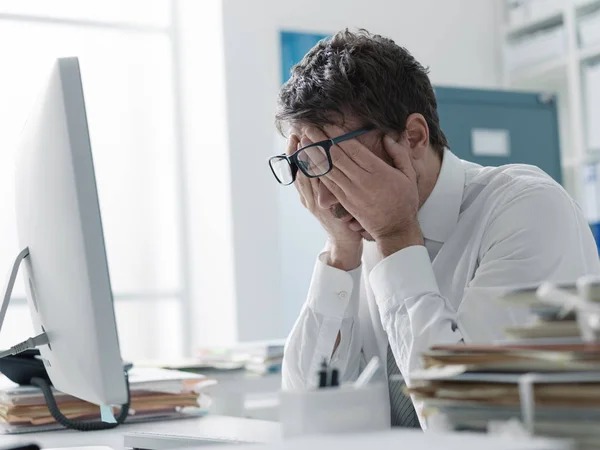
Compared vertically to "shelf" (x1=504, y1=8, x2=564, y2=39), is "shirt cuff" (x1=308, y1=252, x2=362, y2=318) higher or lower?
lower

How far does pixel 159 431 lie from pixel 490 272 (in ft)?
1.83

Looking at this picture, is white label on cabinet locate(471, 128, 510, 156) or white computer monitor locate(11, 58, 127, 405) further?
white label on cabinet locate(471, 128, 510, 156)

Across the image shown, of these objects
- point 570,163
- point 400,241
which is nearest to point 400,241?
point 400,241

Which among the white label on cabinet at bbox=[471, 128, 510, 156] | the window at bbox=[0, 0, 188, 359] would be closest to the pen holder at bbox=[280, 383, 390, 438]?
the white label on cabinet at bbox=[471, 128, 510, 156]

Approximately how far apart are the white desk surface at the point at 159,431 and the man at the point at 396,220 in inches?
7.4

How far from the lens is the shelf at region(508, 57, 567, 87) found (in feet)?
12.3

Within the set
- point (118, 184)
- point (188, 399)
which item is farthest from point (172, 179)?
point (188, 399)

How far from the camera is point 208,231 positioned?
3602 millimetres

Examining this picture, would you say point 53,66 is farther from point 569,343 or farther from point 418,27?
point 418,27

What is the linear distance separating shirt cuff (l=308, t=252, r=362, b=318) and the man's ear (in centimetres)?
23

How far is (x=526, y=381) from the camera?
653 millimetres

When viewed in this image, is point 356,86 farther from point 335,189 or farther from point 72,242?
point 72,242

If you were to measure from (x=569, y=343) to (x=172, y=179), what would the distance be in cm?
316

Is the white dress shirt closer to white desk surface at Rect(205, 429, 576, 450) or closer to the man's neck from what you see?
the man's neck
